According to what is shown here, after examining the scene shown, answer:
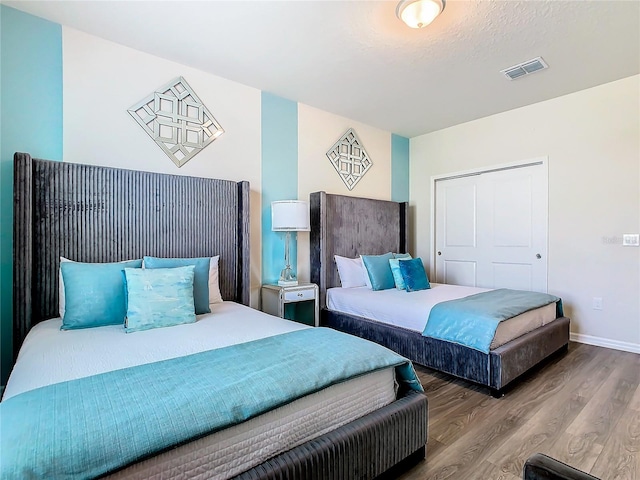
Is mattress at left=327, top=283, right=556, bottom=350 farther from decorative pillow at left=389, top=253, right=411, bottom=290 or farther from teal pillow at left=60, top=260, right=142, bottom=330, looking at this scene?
teal pillow at left=60, top=260, right=142, bottom=330

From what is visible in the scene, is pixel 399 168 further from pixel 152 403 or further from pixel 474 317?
pixel 152 403

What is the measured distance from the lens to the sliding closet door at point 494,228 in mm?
3744

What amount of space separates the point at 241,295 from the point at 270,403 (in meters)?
2.00

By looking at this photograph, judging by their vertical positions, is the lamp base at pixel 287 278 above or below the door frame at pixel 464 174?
below

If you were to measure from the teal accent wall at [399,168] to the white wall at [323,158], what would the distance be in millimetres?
277

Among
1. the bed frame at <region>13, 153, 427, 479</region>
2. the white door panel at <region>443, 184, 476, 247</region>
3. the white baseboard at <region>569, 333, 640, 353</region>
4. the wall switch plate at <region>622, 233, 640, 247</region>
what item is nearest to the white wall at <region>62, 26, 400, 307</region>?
the bed frame at <region>13, 153, 427, 479</region>

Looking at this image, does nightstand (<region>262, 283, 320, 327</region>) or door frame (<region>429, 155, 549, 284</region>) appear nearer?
nightstand (<region>262, 283, 320, 327</region>)

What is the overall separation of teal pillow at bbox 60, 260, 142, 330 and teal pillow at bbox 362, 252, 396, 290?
2.32m

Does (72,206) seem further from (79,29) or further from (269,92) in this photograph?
(269,92)

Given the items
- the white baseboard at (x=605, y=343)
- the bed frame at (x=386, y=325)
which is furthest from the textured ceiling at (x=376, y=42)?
the white baseboard at (x=605, y=343)

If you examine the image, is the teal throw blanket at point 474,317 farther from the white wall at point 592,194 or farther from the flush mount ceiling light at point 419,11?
the flush mount ceiling light at point 419,11

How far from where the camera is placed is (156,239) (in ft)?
8.68

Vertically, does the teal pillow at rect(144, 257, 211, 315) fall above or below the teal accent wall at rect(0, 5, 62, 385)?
below

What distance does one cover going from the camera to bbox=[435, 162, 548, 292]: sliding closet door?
374cm
